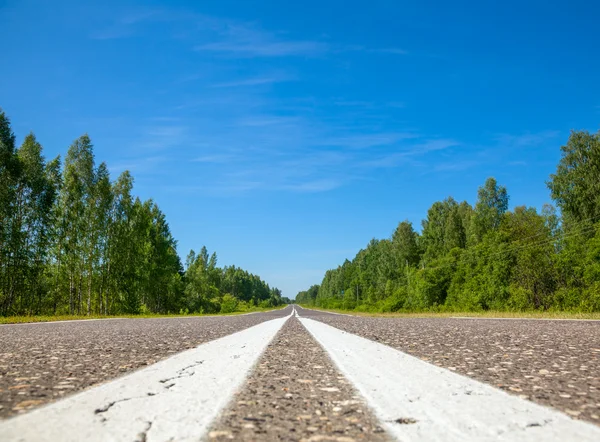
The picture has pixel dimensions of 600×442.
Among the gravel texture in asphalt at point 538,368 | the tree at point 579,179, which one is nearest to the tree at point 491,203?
the tree at point 579,179

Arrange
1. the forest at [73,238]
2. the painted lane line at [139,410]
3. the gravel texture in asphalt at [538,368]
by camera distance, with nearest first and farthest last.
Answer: the painted lane line at [139,410]
the gravel texture in asphalt at [538,368]
the forest at [73,238]

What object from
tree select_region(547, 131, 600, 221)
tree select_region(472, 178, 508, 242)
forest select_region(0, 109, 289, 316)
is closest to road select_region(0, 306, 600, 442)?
forest select_region(0, 109, 289, 316)

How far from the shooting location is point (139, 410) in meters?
2.11

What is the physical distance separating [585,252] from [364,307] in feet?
153

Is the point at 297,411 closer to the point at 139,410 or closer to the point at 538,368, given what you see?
the point at 139,410

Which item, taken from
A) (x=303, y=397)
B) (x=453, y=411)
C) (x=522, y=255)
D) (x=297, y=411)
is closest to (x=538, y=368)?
(x=453, y=411)

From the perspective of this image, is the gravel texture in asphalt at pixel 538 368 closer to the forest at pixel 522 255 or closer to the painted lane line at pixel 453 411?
the painted lane line at pixel 453 411

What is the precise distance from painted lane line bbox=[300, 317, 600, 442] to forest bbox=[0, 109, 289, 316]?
3104 centimetres

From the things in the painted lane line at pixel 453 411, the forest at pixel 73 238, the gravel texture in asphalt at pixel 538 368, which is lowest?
the gravel texture in asphalt at pixel 538 368

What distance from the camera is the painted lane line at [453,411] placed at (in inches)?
67.2

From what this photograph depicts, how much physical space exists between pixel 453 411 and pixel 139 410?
70.6 inches

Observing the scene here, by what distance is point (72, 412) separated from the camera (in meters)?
2.06

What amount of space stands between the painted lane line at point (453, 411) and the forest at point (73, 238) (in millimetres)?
31040

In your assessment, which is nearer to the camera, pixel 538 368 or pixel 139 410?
pixel 139 410
